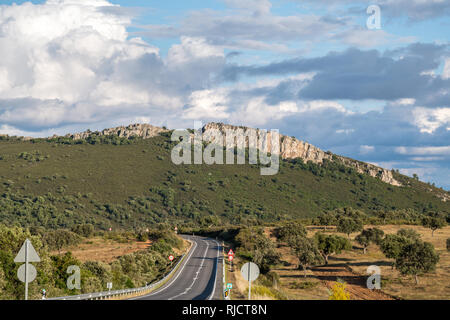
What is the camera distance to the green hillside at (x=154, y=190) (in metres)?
130

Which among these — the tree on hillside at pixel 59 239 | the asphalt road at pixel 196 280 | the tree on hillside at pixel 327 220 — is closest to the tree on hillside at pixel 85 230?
the tree on hillside at pixel 59 239

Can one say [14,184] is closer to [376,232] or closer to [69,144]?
[69,144]

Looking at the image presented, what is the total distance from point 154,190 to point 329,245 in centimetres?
8631

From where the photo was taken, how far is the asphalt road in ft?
112

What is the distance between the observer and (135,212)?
136125 mm

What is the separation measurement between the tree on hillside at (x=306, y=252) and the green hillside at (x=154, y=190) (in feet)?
182

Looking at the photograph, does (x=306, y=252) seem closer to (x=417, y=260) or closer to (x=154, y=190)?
(x=417, y=260)

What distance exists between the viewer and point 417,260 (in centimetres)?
5569

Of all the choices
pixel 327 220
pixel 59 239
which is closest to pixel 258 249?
pixel 59 239

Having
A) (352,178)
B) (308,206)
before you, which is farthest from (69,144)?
(352,178)

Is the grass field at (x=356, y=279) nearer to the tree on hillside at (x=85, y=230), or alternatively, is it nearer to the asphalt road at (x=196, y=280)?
the asphalt road at (x=196, y=280)
